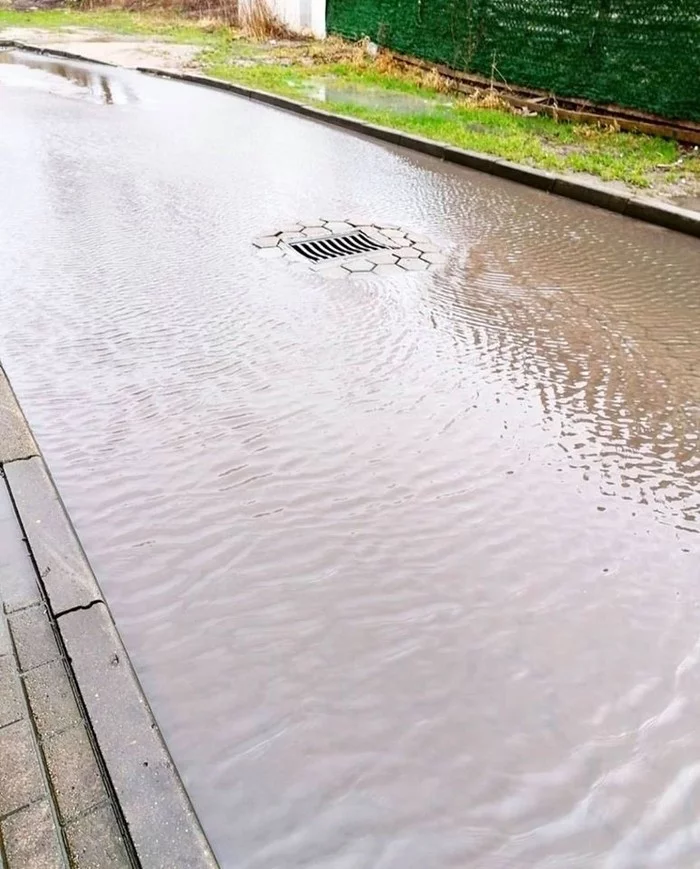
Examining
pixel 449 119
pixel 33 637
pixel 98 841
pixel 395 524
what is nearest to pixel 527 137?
pixel 449 119

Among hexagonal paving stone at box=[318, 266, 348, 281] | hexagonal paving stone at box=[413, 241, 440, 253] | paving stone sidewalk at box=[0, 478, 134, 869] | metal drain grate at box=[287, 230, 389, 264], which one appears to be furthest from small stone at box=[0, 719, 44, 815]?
hexagonal paving stone at box=[413, 241, 440, 253]

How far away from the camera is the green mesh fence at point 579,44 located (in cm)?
832

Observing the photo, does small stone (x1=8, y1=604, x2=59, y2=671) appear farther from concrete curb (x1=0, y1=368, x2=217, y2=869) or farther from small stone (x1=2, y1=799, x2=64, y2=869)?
small stone (x1=2, y1=799, x2=64, y2=869)

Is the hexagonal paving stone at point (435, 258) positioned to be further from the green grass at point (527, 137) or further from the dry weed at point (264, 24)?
the dry weed at point (264, 24)

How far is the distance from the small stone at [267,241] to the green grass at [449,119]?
3417mm

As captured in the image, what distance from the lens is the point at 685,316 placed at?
4.56 meters

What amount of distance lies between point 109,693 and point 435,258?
164 inches

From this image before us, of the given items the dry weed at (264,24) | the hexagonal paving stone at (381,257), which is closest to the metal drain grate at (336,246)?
the hexagonal paving stone at (381,257)

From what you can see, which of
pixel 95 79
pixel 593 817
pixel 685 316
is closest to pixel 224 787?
pixel 593 817

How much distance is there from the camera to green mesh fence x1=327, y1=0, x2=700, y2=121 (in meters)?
8.32

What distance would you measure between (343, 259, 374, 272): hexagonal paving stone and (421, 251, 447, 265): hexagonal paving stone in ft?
1.50

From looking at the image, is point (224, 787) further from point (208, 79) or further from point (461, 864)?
point (208, 79)

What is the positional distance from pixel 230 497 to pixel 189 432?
528mm

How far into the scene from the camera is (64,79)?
13.0 metres
